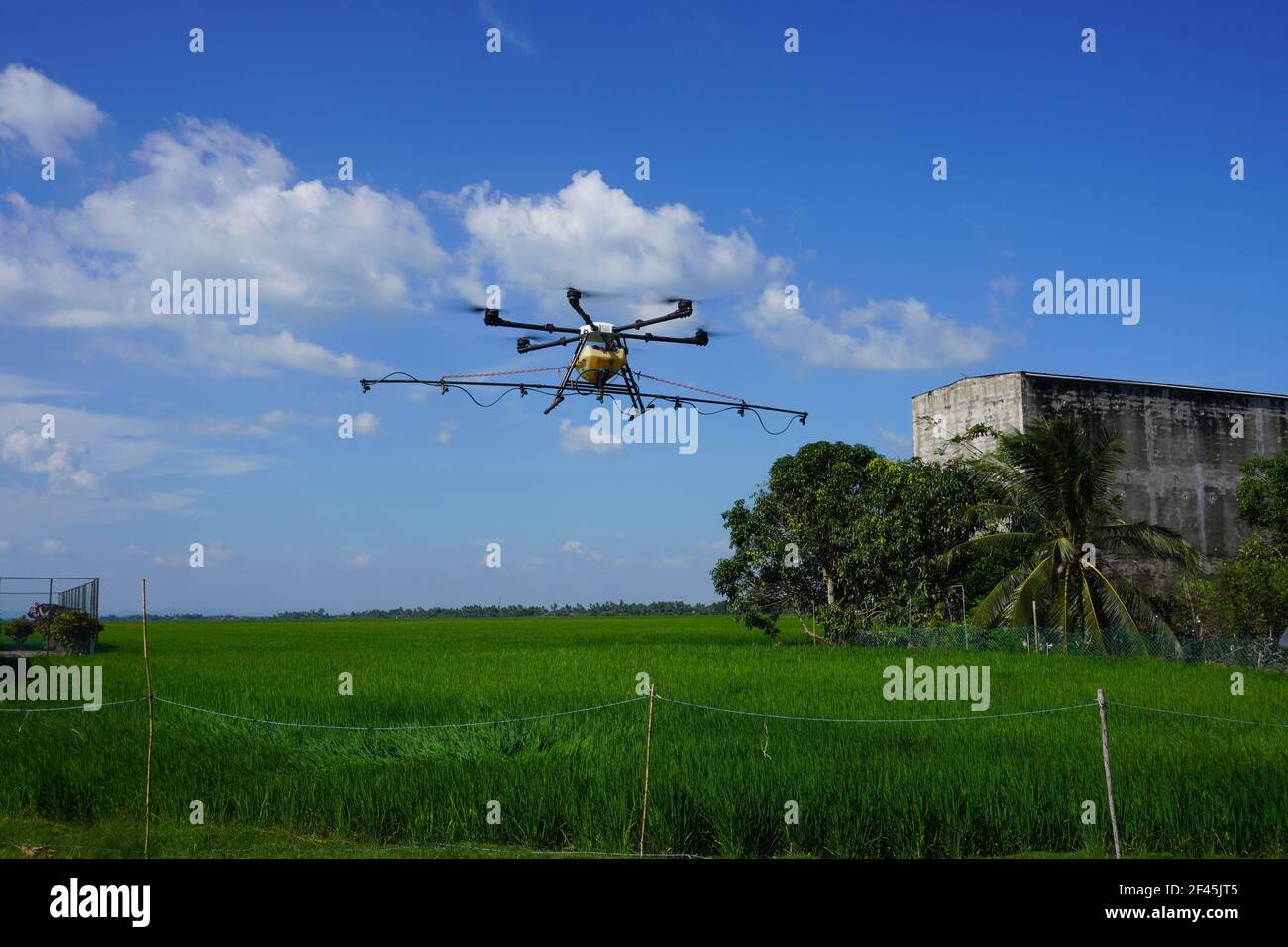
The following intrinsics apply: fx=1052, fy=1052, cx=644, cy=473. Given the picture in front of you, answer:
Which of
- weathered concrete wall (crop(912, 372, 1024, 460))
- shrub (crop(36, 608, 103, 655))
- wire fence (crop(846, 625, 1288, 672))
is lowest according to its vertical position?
wire fence (crop(846, 625, 1288, 672))

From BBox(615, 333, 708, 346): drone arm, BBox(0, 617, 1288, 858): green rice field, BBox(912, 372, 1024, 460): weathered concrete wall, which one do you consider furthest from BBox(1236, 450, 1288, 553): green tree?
BBox(615, 333, 708, 346): drone arm

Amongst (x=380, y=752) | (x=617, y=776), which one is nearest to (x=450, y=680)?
(x=380, y=752)

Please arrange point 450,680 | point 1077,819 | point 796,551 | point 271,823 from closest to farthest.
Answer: point 1077,819 < point 271,823 < point 450,680 < point 796,551

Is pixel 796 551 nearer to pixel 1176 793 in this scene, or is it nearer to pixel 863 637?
pixel 863 637

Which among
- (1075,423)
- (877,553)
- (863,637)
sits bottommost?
(863,637)

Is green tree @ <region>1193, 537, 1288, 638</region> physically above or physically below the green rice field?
above

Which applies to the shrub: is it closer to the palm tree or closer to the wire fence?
the wire fence
